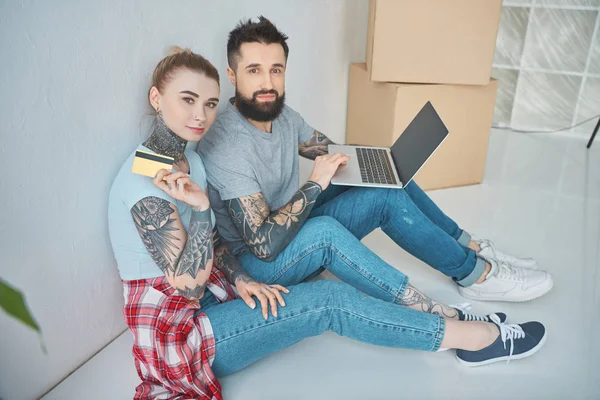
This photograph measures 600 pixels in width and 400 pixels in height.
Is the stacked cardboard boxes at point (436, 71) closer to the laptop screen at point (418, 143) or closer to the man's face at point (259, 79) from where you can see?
the laptop screen at point (418, 143)

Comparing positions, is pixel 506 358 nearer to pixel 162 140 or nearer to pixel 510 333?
pixel 510 333

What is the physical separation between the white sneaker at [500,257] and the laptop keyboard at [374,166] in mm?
433

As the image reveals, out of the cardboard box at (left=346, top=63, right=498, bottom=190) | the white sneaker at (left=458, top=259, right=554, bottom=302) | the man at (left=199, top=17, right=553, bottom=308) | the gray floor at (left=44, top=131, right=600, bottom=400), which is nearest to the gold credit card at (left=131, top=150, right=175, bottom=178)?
the man at (left=199, top=17, right=553, bottom=308)

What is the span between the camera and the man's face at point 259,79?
1.35 metres

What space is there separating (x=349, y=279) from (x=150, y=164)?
611 millimetres

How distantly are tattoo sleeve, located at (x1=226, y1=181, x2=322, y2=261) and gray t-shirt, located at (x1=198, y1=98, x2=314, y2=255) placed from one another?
0.03 metres

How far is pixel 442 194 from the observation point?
2373 millimetres

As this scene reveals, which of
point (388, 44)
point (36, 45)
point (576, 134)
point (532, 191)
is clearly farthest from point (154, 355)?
point (576, 134)

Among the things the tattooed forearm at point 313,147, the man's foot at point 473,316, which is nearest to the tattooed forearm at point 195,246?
the tattooed forearm at point 313,147

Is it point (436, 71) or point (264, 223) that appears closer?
point (264, 223)

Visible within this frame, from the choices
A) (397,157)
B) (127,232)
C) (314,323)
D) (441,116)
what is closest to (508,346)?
(314,323)

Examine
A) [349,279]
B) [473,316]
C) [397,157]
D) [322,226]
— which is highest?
[397,157]

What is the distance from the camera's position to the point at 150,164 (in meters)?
1.08

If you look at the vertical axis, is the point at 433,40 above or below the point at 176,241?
above
